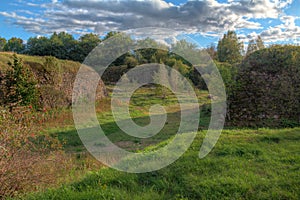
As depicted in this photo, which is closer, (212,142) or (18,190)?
(18,190)

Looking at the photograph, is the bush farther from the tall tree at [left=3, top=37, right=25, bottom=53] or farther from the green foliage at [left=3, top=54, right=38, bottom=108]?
the tall tree at [left=3, top=37, right=25, bottom=53]

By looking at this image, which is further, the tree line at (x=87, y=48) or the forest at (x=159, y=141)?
the tree line at (x=87, y=48)

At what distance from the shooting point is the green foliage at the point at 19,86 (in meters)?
11.7

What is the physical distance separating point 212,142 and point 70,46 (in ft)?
117

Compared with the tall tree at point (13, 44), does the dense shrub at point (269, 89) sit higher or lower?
lower

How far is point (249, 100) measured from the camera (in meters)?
11.6

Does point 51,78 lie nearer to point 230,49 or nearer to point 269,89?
point 269,89

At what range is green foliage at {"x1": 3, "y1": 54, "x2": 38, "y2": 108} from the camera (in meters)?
11.7

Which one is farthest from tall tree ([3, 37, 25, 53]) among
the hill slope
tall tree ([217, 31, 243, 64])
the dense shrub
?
the dense shrub

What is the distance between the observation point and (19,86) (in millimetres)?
11820

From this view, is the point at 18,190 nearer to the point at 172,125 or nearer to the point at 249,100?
the point at 172,125

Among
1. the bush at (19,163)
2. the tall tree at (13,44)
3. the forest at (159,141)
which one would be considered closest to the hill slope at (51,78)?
the forest at (159,141)

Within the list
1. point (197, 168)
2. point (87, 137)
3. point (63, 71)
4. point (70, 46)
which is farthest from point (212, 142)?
point (70, 46)

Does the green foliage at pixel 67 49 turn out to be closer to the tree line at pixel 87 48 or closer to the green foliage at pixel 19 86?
the tree line at pixel 87 48
